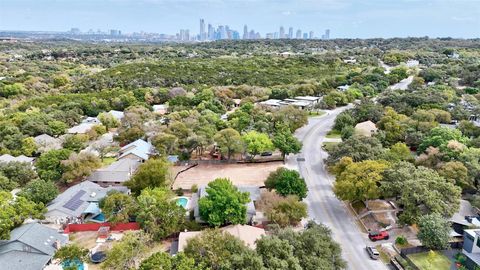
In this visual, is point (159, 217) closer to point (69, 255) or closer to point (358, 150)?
point (69, 255)

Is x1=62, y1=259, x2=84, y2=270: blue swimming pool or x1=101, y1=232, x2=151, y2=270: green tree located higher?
x1=101, y1=232, x2=151, y2=270: green tree

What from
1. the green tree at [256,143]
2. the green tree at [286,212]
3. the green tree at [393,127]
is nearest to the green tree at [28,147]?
the green tree at [256,143]

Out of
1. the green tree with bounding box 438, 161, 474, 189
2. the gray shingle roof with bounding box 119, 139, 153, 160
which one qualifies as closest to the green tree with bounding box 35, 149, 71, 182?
the gray shingle roof with bounding box 119, 139, 153, 160

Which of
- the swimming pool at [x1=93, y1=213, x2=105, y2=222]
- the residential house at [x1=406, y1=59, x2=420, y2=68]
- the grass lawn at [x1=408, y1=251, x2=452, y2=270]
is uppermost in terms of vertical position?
the residential house at [x1=406, y1=59, x2=420, y2=68]

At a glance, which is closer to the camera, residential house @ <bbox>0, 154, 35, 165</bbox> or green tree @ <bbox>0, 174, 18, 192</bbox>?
green tree @ <bbox>0, 174, 18, 192</bbox>

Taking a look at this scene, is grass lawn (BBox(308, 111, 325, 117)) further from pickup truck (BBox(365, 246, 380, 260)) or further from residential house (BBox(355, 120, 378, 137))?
pickup truck (BBox(365, 246, 380, 260))

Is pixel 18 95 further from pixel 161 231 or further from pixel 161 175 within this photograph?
pixel 161 231
